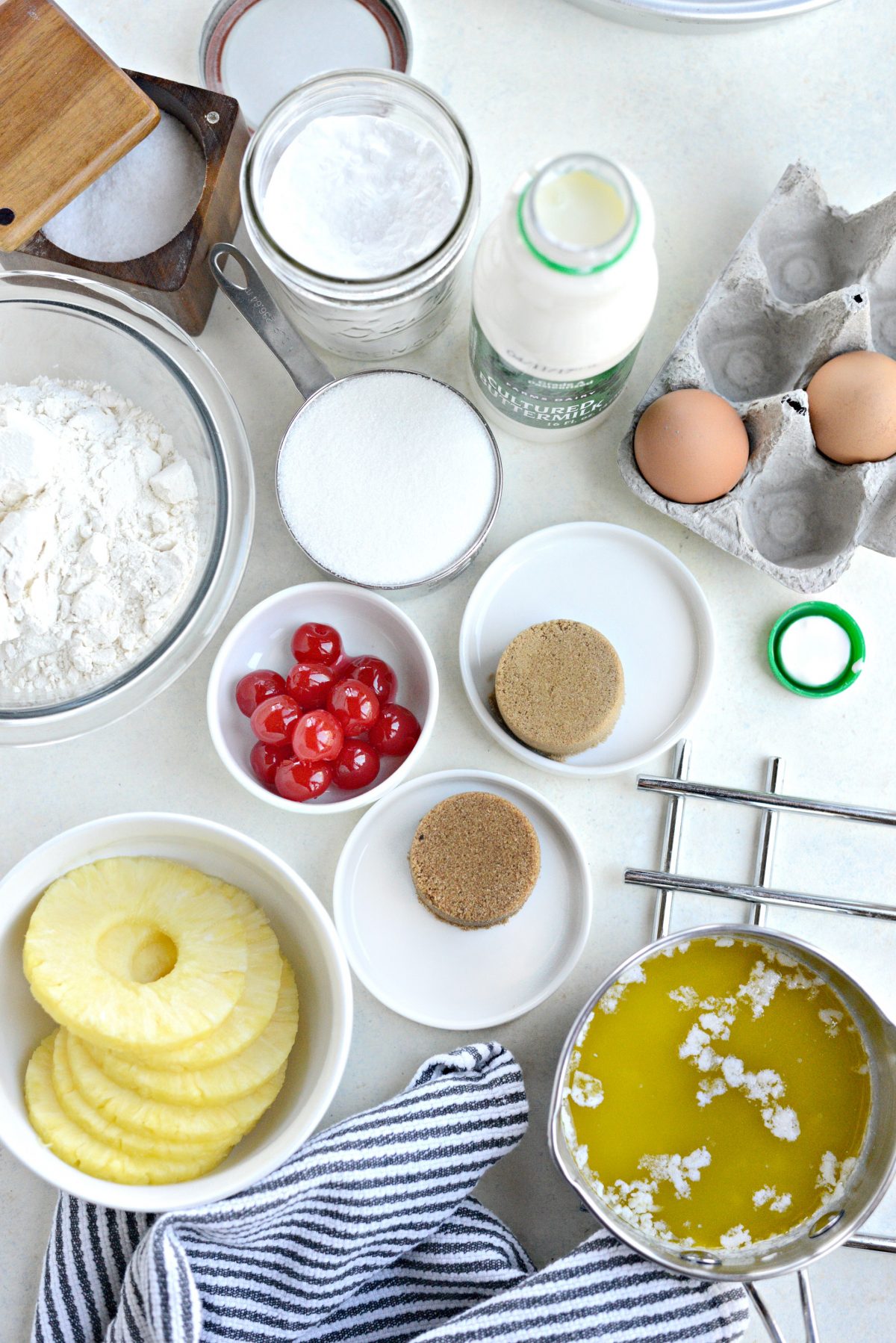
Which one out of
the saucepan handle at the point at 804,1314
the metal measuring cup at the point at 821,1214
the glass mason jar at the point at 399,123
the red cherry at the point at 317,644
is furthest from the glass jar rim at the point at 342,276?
the saucepan handle at the point at 804,1314

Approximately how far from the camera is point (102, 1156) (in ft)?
2.84

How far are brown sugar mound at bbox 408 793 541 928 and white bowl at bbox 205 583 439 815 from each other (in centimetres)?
7

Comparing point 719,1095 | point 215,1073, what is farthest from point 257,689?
point 719,1095

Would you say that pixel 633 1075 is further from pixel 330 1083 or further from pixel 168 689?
pixel 168 689

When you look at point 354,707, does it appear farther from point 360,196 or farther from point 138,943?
point 360,196

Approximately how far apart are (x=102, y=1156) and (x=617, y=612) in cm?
69

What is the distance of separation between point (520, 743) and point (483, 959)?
0.72 ft

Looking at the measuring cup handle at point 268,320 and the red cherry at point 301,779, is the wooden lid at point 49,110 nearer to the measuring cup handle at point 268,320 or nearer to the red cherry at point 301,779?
the measuring cup handle at point 268,320

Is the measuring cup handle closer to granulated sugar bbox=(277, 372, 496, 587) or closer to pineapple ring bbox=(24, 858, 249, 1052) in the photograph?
granulated sugar bbox=(277, 372, 496, 587)

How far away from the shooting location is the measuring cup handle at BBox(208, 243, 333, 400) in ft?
3.15

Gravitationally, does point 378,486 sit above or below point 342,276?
below

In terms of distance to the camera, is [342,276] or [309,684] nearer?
[342,276]

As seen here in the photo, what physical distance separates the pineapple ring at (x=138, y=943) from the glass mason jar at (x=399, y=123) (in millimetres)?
531

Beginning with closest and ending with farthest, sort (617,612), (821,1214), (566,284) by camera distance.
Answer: (566,284)
(821,1214)
(617,612)
